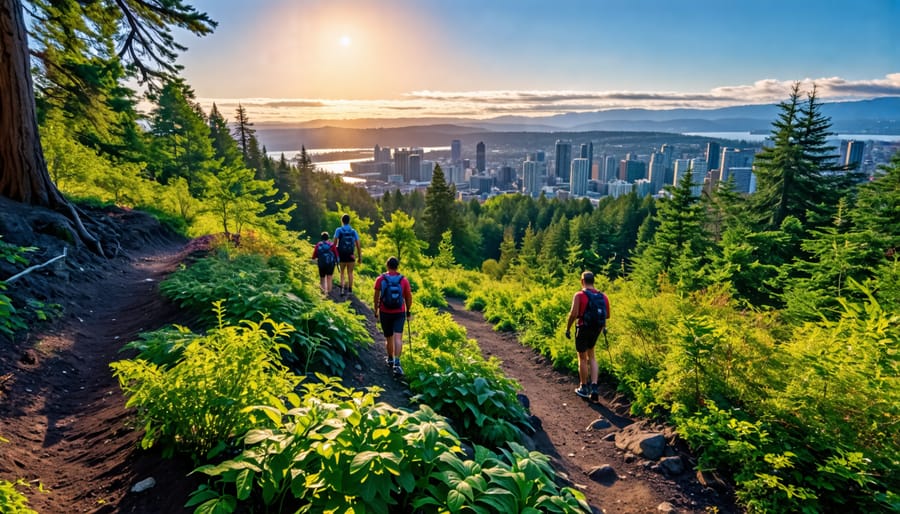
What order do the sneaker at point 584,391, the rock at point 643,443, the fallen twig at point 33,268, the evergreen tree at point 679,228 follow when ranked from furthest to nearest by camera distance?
the evergreen tree at point 679,228 → the sneaker at point 584,391 → the fallen twig at point 33,268 → the rock at point 643,443

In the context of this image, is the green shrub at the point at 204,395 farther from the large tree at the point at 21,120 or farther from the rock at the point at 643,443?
the large tree at the point at 21,120

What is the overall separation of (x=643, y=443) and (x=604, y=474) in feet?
2.57

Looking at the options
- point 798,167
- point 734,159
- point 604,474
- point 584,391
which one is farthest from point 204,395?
point 734,159

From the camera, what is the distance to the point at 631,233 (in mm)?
71500

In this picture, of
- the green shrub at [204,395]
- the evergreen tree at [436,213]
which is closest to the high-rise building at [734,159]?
the evergreen tree at [436,213]

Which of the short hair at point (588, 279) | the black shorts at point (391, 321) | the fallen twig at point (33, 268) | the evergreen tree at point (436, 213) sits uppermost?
the fallen twig at point (33, 268)

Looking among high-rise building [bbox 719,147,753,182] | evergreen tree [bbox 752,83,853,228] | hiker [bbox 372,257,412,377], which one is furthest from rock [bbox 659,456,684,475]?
high-rise building [bbox 719,147,753,182]

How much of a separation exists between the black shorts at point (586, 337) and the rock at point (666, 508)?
9.58ft

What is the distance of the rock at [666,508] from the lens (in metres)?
4.68

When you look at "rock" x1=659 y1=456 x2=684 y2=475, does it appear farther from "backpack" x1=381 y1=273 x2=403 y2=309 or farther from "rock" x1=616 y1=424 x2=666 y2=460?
"backpack" x1=381 y1=273 x2=403 y2=309

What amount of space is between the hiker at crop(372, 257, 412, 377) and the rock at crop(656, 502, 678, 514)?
148 inches

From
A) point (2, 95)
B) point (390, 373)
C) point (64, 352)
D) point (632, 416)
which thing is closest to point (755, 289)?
point (632, 416)

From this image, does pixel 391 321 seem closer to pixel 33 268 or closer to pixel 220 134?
pixel 33 268

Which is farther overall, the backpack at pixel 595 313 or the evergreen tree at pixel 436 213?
the evergreen tree at pixel 436 213
